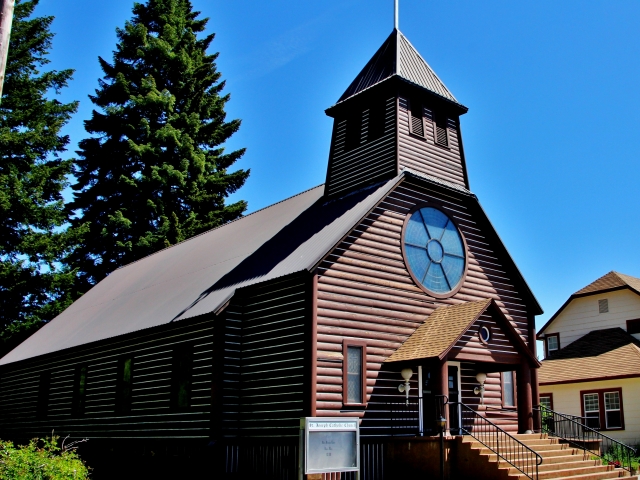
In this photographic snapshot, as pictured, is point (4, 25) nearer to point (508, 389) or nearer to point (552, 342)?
point (508, 389)

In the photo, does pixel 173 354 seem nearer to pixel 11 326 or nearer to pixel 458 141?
pixel 458 141

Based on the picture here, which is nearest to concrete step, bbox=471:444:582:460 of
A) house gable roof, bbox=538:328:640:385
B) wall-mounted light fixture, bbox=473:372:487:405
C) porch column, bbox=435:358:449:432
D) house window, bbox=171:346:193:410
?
porch column, bbox=435:358:449:432

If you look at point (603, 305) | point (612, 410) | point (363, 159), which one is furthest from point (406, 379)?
point (603, 305)

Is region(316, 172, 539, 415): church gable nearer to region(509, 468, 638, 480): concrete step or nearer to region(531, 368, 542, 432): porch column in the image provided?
region(531, 368, 542, 432): porch column

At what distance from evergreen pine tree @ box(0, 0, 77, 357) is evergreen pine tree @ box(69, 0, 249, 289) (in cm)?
460

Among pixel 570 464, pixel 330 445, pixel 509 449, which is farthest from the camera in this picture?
pixel 570 464

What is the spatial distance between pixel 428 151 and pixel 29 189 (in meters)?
23.1

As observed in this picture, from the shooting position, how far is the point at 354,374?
60.3 feet

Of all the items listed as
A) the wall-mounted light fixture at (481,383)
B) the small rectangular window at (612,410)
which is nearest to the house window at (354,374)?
the wall-mounted light fixture at (481,383)

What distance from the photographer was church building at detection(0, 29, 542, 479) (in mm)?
18141

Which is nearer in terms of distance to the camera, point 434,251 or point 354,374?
point 354,374

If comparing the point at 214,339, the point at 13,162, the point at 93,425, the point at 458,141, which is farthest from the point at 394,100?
the point at 13,162

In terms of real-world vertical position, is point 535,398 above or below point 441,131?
below

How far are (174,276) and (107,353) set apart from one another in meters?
3.70
